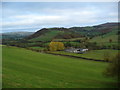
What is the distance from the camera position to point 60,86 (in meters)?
13.9

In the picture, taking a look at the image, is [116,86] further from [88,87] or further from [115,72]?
[88,87]

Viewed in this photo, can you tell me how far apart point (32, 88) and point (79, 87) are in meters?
4.96

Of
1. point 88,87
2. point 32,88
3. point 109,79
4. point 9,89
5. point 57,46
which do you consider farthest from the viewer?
point 57,46

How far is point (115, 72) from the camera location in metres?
14.4

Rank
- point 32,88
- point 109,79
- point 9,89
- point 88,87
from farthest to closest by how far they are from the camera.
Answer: point 109,79
point 88,87
point 32,88
point 9,89

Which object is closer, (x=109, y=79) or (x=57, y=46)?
(x=109, y=79)

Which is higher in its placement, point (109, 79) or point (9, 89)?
point (9, 89)

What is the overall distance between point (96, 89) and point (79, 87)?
1.77m

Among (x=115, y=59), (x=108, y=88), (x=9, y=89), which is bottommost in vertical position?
(x=108, y=88)

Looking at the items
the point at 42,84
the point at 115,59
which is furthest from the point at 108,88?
the point at 42,84

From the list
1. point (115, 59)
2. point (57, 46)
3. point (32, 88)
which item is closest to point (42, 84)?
point (32, 88)

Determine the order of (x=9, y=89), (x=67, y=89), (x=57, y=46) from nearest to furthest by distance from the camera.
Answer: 1. (x=9, y=89)
2. (x=67, y=89)
3. (x=57, y=46)

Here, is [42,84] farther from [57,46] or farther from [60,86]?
[57,46]

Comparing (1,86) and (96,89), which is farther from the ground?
(1,86)
